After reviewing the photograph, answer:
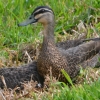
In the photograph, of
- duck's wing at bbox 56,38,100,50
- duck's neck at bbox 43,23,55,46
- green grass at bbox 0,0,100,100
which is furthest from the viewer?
green grass at bbox 0,0,100,100

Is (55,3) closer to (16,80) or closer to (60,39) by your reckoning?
(60,39)

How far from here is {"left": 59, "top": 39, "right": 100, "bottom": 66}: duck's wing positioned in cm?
856

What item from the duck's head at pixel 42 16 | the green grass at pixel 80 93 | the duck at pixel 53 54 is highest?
the duck's head at pixel 42 16

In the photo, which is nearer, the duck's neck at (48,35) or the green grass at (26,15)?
the duck's neck at (48,35)

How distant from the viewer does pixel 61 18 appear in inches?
403

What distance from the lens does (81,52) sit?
8820mm

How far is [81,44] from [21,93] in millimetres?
1641

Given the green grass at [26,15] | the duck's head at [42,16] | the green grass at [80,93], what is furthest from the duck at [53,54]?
the green grass at [80,93]

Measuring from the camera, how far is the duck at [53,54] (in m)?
8.32

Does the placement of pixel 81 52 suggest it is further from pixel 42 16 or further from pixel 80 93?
pixel 80 93

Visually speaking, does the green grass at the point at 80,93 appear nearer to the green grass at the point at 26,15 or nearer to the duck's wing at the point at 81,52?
the duck's wing at the point at 81,52

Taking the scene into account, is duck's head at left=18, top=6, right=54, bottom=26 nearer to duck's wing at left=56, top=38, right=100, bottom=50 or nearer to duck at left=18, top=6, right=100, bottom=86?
duck at left=18, top=6, right=100, bottom=86

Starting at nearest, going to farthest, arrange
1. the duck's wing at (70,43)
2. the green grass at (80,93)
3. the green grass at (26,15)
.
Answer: the green grass at (80,93) → the duck's wing at (70,43) → the green grass at (26,15)

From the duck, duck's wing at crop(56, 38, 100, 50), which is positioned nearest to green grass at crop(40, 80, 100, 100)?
the duck
